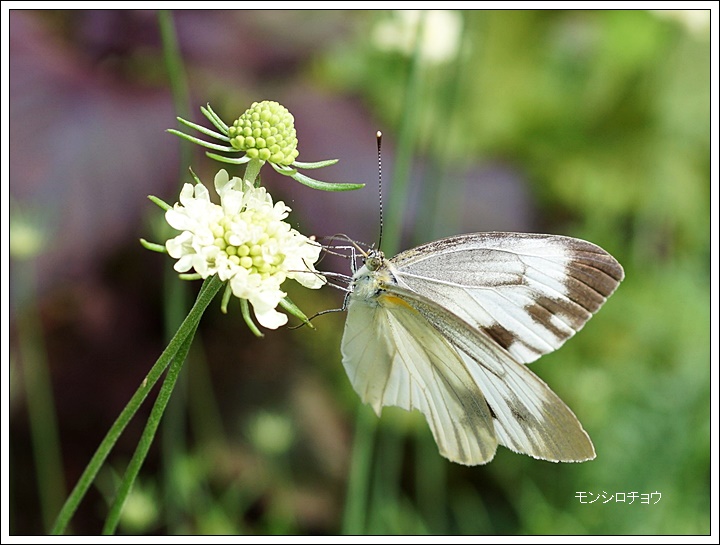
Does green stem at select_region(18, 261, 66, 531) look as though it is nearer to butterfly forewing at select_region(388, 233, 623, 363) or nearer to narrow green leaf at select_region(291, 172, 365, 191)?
butterfly forewing at select_region(388, 233, 623, 363)

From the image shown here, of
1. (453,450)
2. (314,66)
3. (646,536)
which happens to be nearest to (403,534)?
(646,536)

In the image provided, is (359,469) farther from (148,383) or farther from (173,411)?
(148,383)

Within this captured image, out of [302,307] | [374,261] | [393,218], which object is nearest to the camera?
[374,261]

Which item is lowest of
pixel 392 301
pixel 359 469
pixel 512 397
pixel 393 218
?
pixel 359 469

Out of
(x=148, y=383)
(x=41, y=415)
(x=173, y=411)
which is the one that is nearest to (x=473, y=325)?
(x=148, y=383)

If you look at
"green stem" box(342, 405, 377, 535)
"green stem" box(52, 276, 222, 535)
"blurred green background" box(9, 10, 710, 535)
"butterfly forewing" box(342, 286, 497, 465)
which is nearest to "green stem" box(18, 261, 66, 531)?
"blurred green background" box(9, 10, 710, 535)

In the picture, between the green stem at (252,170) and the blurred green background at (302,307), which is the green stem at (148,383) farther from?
the blurred green background at (302,307)

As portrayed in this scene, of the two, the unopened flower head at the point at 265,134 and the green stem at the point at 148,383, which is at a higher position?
the unopened flower head at the point at 265,134

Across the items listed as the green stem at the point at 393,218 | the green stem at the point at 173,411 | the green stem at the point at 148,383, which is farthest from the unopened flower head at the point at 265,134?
the green stem at the point at 173,411
